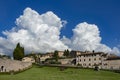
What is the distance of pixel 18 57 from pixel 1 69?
4478 centimetres

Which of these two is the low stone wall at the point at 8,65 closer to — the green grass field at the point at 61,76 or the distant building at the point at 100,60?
the green grass field at the point at 61,76

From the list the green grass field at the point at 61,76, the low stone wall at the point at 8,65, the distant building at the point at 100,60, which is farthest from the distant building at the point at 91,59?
the green grass field at the point at 61,76

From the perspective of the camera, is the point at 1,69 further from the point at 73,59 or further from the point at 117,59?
the point at 73,59

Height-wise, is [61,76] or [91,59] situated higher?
[91,59]

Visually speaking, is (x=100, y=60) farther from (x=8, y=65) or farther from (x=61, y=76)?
(x=61, y=76)

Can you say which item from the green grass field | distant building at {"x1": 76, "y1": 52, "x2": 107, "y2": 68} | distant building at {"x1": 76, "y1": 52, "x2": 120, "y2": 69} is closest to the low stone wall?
the green grass field

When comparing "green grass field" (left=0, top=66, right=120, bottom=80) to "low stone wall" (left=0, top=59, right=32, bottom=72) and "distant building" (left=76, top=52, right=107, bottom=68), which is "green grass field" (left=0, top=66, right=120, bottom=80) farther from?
"distant building" (left=76, top=52, right=107, bottom=68)

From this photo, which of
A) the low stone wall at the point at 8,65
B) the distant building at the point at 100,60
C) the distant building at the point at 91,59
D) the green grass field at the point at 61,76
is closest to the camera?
the green grass field at the point at 61,76

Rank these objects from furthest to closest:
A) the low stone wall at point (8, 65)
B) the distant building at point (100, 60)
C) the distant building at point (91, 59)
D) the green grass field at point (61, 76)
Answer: the distant building at point (91, 59) → the distant building at point (100, 60) → the low stone wall at point (8, 65) → the green grass field at point (61, 76)

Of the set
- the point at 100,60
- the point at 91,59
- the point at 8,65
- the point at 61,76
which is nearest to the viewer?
the point at 61,76

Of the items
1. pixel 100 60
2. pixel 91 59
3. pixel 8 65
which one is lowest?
pixel 8 65

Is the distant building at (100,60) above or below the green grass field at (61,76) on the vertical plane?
above

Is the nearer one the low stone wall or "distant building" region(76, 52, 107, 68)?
the low stone wall

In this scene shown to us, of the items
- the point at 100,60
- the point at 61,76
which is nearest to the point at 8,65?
the point at 61,76
